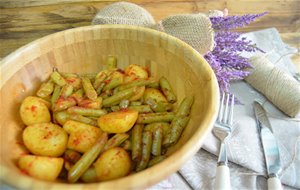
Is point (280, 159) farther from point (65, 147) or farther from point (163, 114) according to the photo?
point (65, 147)

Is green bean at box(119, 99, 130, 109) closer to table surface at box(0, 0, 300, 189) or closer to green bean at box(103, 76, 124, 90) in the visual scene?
green bean at box(103, 76, 124, 90)

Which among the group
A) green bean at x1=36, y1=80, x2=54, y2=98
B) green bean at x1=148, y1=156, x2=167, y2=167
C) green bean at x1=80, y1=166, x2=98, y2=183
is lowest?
green bean at x1=80, y1=166, x2=98, y2=183

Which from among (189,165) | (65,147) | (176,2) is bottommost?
(189,165)

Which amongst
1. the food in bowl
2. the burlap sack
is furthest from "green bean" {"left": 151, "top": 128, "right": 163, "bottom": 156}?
the burlap sack

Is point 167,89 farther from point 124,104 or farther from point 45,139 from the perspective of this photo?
point 45,139

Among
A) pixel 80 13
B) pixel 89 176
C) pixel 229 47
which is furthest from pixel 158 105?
pixel 80 13

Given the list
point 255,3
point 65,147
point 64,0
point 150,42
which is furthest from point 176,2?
point 65,147

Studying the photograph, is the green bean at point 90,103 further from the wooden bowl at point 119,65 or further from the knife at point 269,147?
the knife at point 269,147
